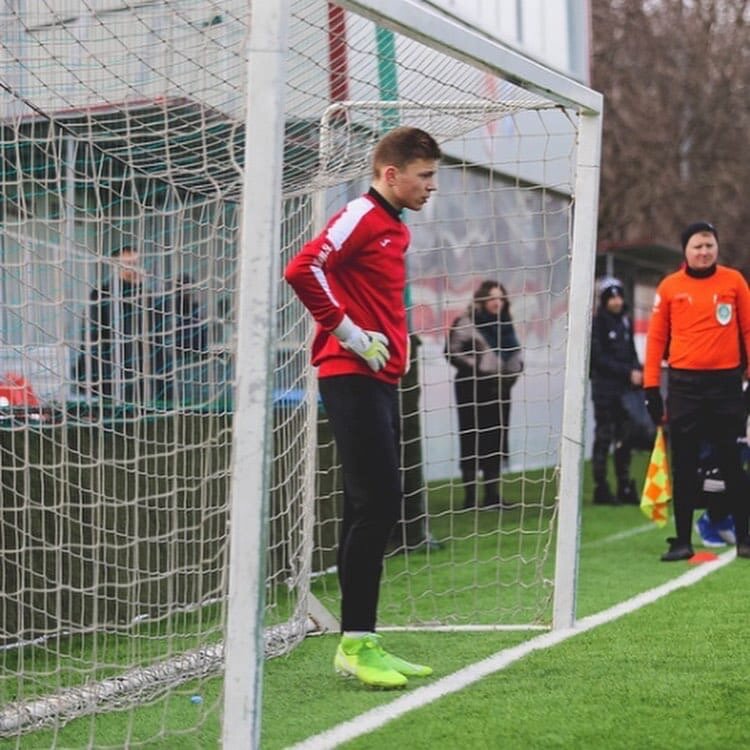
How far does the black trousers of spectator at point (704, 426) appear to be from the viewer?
27.8ft

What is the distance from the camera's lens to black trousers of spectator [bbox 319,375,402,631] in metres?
5.04

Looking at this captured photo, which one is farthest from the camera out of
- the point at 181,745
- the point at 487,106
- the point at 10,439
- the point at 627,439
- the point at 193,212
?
the point at 627,439

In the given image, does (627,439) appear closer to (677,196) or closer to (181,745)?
(181,745)

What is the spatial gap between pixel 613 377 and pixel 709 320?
4391mm

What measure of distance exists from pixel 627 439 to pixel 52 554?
7751 millimetres

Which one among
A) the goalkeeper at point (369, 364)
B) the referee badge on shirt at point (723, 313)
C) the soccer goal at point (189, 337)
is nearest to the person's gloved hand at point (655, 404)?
the referee badge on shirt at point (723, 313)

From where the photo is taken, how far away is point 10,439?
5.79m

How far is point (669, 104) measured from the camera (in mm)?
26734

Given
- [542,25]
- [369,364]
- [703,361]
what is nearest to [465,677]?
[369,364]

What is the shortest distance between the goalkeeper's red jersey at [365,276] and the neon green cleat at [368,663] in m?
0.94

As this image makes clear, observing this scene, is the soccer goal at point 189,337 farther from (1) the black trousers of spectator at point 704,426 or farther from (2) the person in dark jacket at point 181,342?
(1) the black trousers of spectator at point 704,426

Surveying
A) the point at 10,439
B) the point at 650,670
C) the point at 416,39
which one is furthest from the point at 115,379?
the point at 650,670

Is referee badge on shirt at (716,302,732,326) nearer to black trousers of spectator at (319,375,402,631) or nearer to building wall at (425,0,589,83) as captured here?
building wall at (425,0,589,83)

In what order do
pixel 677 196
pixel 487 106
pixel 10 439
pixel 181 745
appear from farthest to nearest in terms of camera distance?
pixel 677 196
pixel 487 106
pixel 10 439
pixel 181 745
